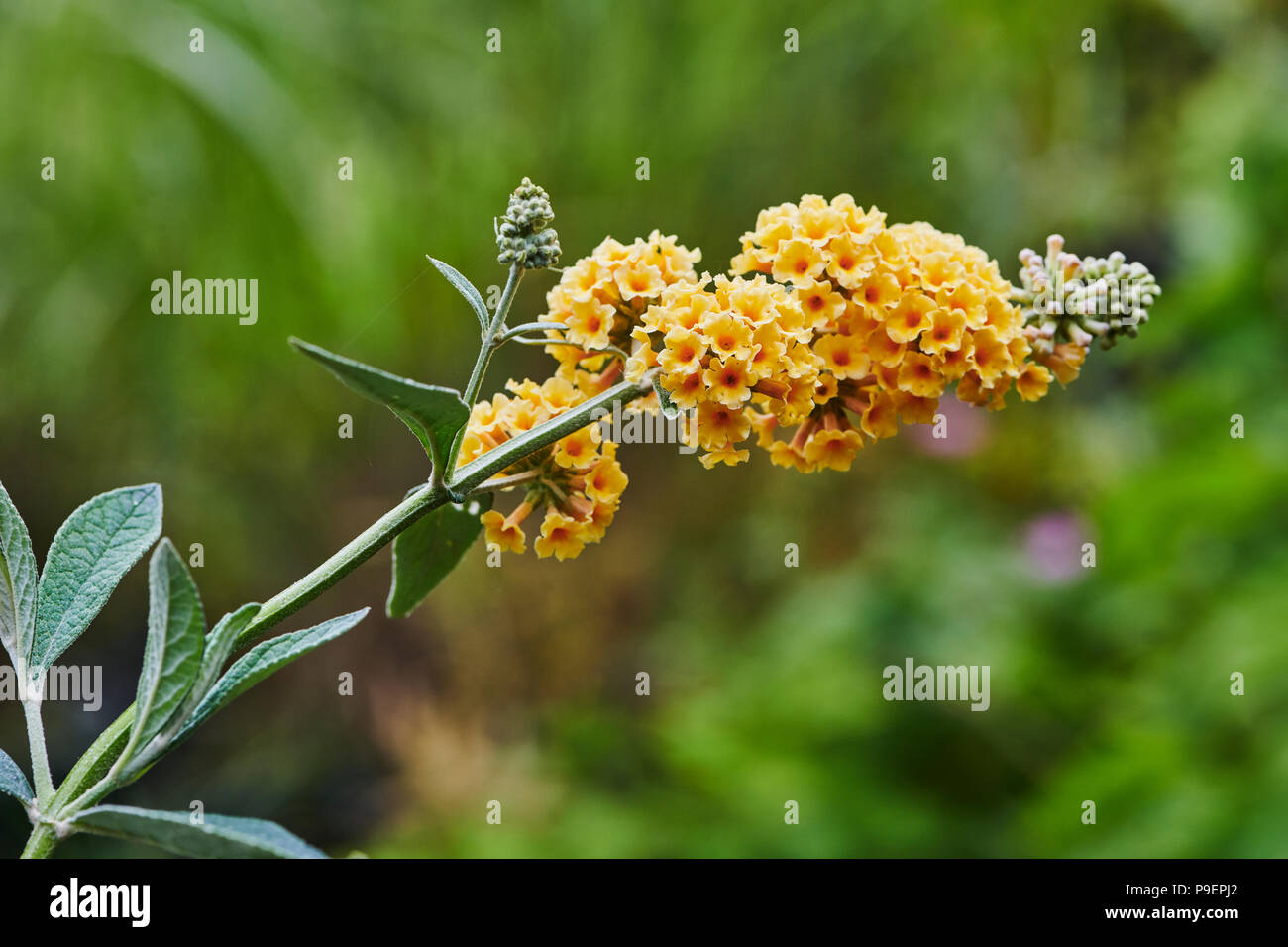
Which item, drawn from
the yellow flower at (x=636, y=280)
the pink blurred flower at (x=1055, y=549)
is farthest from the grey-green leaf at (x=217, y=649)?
the pink blurred flower at (x=1055, y=549)

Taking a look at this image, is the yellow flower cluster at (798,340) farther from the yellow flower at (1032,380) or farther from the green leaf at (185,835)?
the green leaf at (185,835)

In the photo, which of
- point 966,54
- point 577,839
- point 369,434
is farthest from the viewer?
point 966,54

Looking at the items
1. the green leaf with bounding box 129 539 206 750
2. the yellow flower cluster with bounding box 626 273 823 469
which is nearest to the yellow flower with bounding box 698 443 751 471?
the yellow flower cluster with bounding box 626 273 823 469

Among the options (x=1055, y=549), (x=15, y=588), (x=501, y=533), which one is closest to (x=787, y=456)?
(x=501, y=533)

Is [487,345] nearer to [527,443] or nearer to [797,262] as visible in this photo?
[527,443]

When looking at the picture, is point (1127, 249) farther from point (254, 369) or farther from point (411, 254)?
point (254, 369)
